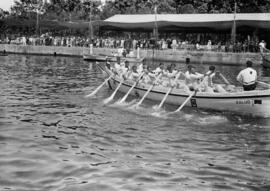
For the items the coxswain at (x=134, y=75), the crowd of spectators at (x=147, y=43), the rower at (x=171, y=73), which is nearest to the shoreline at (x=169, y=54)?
the crowd of spectators at (x=147, y=43)

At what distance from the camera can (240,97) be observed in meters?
15.0

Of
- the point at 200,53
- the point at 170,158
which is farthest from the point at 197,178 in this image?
the point at 200,53

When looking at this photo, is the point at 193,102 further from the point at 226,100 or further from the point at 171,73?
the point at 171,73

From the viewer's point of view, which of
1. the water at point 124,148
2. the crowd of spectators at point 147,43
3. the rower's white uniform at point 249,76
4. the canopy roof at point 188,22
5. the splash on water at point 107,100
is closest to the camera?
the water at point 124,148

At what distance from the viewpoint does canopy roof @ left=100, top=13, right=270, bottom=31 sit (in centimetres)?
4141

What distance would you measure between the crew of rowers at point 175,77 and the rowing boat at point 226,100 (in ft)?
1.23

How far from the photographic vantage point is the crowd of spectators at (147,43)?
40.6 meters

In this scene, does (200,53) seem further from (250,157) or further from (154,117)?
(250,157)

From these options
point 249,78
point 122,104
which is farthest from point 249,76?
point 122,104

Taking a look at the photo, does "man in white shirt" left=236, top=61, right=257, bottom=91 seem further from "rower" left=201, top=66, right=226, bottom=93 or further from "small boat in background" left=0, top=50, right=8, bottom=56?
"small boat in background" left=0, top=50, right=8, bottom=56

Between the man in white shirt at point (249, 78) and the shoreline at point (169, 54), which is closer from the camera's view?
the man in white shirt at point (249, 78)

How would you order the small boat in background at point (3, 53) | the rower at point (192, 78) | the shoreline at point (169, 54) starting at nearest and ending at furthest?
the rower at point (192, 78) < the shoreline at point (169, 54) < the small boat in background at point (3, 53)

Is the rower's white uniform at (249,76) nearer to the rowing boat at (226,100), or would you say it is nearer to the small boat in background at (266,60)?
the rowing boat at (226,100)

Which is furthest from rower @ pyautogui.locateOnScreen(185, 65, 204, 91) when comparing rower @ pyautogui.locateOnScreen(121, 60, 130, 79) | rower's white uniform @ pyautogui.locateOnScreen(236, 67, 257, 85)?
rower @ pyautogui.locateOnScreen(121, 60, 130, 79)
